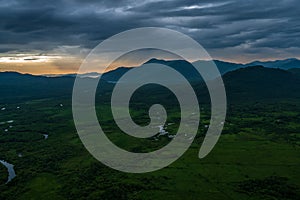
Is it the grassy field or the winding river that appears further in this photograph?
the winding river

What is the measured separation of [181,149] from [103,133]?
141ft

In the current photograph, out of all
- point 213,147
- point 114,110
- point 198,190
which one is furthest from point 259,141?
point 114,110

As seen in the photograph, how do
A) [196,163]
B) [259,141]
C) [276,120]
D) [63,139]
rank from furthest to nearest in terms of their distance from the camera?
1. [276,120]
2. [63,139]
3. [259,141]
4. [196,163]

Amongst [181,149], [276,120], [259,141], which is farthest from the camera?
[276,120]

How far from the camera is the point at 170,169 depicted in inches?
3039

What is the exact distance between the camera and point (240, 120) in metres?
143

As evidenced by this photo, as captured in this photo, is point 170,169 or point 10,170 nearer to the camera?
point 170,169

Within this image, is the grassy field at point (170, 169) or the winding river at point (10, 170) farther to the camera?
the winding river at point (10, 170)

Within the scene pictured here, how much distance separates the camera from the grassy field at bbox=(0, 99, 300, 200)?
6338 centimetres

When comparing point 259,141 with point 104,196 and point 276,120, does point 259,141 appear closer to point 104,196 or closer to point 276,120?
point 276,120

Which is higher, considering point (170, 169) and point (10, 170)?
point (10, 170)

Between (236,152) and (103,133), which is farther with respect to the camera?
(103,133)

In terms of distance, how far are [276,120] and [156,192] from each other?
93.5 metres

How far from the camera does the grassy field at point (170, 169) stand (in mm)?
63375
